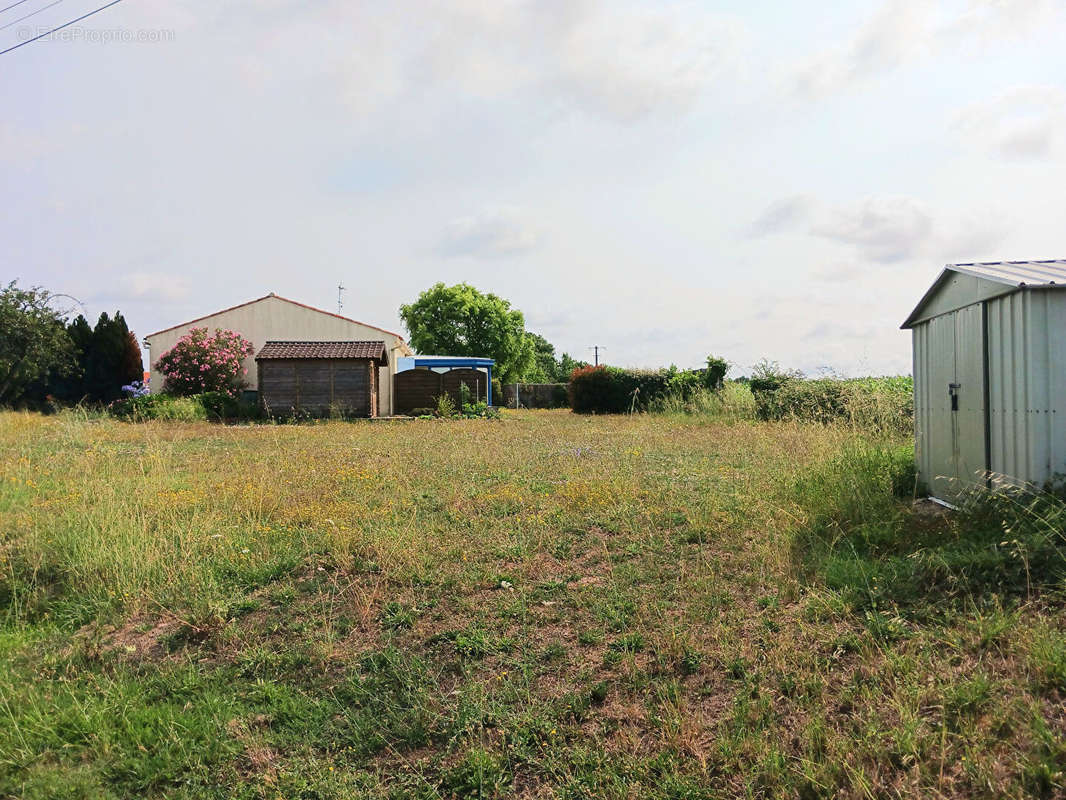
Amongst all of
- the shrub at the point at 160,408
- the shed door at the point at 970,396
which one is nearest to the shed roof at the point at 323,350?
the shrub at the point at 160,408

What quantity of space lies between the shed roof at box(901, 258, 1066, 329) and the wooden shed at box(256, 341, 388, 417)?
69.0 feet

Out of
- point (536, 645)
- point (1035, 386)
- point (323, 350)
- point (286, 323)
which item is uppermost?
point (286, 323)

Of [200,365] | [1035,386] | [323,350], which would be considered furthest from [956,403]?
[200,365]

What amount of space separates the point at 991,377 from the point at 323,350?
79.3 ft

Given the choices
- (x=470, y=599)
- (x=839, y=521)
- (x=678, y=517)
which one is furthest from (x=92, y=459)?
(x=839, y=521)

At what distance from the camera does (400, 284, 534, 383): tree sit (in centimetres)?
5556

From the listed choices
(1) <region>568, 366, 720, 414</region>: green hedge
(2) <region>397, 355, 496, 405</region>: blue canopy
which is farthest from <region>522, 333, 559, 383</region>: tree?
(1) <region>568, 366, 720, 414</region>: green hedge

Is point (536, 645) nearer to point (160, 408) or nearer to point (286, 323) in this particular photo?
point (160, 408)

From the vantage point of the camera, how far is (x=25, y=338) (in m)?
27.1

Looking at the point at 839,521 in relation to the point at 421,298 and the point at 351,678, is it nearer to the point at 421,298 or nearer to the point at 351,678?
the point at 351,678

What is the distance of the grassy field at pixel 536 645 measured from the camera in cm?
319

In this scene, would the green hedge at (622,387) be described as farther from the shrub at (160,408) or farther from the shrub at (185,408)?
the shrub at (160,408)

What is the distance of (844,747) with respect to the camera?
3.05 metres

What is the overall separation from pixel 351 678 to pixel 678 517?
3.47 meters
